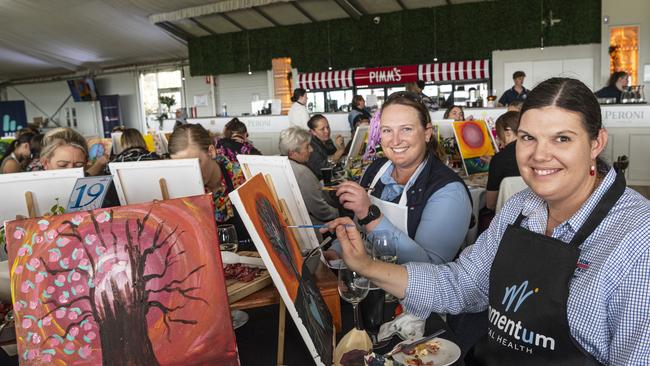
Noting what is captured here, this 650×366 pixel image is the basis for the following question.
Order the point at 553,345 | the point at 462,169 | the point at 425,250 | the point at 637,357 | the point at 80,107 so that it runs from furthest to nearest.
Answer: the point at 80,107, the point at 462,169, the point at 425,250, the point at 553,345, the point at 637,357

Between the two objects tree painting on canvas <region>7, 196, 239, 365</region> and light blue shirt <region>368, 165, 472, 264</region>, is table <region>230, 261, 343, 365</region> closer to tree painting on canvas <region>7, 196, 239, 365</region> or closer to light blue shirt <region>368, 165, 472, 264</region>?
tree painting on canvas <region>7, 196, 239, 365</region>

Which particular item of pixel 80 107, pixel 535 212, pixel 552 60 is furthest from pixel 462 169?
pixel 80 107

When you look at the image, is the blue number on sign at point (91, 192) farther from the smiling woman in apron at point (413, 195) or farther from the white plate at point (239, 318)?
the smiling woman in apron at point (413, 195)

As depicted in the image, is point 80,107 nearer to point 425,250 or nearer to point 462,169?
point 462,169

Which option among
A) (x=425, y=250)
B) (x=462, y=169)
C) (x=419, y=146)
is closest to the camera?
(x=425, y=250)

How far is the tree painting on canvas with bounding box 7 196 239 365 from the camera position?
3.61 feet

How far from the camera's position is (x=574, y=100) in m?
1.27

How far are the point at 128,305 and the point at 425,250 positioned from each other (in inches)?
48.7

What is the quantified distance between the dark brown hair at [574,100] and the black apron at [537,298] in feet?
0.52

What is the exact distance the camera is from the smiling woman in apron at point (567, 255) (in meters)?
1.12

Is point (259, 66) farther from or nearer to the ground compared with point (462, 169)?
farther from the ground

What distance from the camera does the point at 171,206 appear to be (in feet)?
3.97

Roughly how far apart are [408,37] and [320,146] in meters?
8.23

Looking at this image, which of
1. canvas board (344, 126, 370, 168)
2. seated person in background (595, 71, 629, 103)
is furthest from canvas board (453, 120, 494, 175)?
seated person in background (595, 71, 629, 103)
